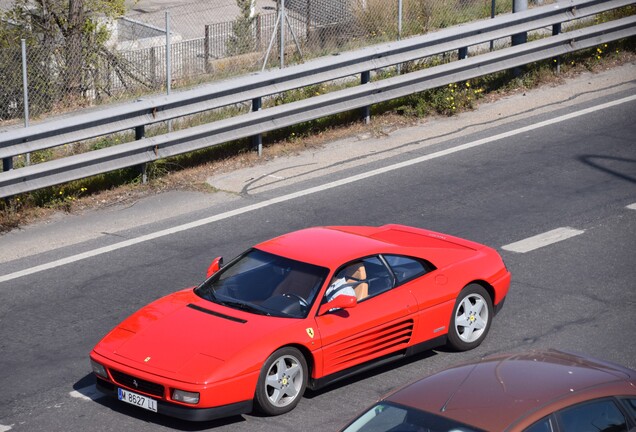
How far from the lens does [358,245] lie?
994cm

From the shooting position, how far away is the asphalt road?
9328mm

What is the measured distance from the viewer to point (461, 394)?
640 cm

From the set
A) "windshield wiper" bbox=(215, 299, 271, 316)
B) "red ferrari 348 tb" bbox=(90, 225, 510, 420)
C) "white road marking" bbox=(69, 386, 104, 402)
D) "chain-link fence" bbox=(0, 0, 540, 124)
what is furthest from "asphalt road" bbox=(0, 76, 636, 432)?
"chain-link fence" bbox=(0, 0, 540, 124)

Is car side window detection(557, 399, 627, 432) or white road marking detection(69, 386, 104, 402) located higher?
car side window detection(557, 399, 627, 432)

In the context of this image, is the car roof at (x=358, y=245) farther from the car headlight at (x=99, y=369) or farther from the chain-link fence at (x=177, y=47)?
the chain-link fence at (x=177, y=47)

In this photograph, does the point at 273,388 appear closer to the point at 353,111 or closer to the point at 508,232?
the point at 508,232

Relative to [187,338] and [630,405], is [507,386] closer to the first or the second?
[630,405]

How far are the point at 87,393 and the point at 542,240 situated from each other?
572 centimetres

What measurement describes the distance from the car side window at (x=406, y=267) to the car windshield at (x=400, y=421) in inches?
137

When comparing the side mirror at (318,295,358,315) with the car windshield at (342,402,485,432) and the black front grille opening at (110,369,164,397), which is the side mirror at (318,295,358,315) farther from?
the car windshield at (342,402,485,432)

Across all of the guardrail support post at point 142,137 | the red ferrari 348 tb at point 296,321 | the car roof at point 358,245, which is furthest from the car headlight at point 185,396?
the guardrail support post at point 142,137

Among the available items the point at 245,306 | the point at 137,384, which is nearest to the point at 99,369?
the point at 137,384

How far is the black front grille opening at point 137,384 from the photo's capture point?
28.0 ft

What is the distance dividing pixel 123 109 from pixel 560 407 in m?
9.33
